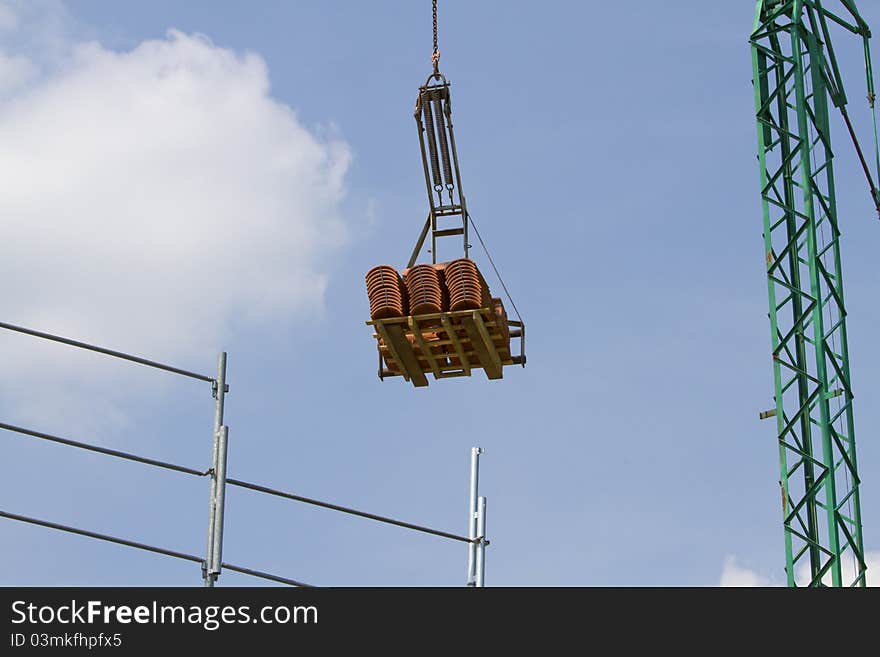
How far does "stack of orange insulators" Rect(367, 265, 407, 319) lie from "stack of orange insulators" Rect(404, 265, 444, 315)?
0.21 metres

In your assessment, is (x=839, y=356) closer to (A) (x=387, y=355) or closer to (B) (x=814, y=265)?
(B) (x=814, y=265)

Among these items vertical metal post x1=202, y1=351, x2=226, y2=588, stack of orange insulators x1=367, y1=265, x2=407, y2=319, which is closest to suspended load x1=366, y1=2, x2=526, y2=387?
stack of orange insulators x1=367, y1=265, x2=407, y2=319

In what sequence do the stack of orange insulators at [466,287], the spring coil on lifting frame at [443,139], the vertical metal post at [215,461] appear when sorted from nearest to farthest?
the vertical metal post at [215,461]
the stack of orange insulators at [466,287]
the spring coil on lifting frame at [443,139]

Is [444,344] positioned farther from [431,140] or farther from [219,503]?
[219,503]

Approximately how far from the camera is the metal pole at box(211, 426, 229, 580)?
70.0 ft

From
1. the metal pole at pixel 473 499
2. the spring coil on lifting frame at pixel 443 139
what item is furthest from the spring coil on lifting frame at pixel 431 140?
the metal pole at pixel 473 499

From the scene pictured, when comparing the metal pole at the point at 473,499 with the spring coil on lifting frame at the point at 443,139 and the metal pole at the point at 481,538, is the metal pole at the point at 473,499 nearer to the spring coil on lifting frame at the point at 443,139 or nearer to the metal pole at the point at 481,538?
the metal pole at the point at 481,538

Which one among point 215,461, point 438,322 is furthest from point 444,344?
point 215,461

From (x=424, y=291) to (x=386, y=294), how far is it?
2.70 ft

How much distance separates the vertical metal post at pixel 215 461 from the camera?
21.3 metres

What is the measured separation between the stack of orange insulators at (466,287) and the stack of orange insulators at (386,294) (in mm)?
1037
